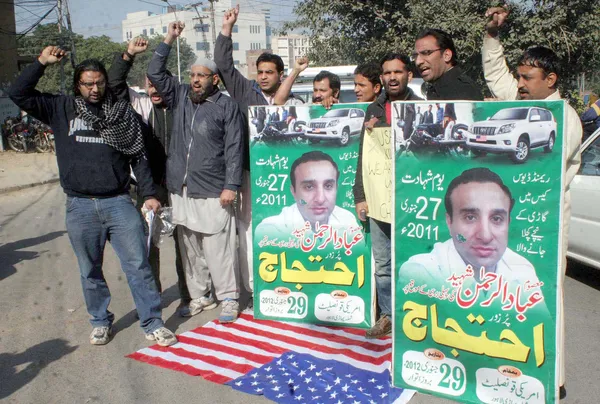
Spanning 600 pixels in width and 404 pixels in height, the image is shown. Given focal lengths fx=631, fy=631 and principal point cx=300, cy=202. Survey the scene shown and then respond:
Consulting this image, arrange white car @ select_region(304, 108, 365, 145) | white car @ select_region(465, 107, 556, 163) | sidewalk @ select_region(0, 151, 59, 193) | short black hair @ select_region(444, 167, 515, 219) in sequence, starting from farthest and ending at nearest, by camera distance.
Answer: sidewalk @ select_region(0, 151, 59, 193)
white car @ select_region(304, 108, 365, 145)
short black hair @ select_region(444, 167, 515, 219)
white car @ select_region(465, 107, 556, 163)

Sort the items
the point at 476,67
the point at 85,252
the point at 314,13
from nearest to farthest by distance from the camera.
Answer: the point at 85,252 → the point at 476,67 → the point at 314,13

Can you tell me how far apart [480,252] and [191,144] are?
2427 millimetres

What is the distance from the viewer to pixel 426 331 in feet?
12.0

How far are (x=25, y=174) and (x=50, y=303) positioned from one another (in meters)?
12.0

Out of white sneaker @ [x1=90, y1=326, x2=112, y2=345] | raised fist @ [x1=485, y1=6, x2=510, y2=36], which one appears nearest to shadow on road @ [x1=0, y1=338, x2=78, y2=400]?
white sneaker @ [x1=90, y1=326, x2=112, y2=345]

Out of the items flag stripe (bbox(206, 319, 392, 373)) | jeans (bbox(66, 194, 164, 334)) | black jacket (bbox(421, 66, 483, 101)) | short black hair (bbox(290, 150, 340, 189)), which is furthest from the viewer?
short black hair (bbox(290, 150, 340, 189))

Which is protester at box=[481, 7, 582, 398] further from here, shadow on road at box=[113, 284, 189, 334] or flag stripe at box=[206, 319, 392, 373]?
shadow on road at box=[113, 284, 189, 334]

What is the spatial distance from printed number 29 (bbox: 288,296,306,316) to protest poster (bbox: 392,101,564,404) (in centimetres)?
129

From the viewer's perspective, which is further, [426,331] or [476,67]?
[476,67]

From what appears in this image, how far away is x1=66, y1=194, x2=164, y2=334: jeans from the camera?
14.4ft

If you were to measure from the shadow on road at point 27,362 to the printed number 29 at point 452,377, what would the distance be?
260cm

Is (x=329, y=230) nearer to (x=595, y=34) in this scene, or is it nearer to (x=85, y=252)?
(x=85, y=252)

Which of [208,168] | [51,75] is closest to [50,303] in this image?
[208,168]

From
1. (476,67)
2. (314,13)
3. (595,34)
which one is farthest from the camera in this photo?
(314,13)
